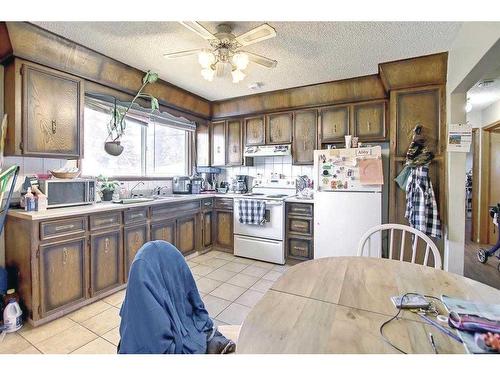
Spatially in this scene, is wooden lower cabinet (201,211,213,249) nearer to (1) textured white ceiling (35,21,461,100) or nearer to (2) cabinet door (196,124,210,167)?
(2) cabinet door (196,124,210,167)

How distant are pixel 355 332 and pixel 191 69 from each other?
289cm

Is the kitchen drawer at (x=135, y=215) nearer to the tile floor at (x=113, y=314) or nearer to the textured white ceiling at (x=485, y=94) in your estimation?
the tile floor at (x=113, y=314)

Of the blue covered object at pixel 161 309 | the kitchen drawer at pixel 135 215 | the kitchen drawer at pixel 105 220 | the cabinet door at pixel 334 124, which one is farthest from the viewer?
the cabinet door at pixel 334 124

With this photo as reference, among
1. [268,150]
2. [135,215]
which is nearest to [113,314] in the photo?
[135,215]

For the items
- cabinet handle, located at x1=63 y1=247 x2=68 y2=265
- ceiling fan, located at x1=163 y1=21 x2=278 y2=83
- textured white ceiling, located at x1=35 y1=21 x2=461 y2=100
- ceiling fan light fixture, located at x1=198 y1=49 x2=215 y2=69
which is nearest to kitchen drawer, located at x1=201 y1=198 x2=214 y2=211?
textured white ceiling, located at x1=35 y1=21 x2=461 y2=100

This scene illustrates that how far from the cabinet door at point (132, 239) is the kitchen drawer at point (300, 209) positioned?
1.79m

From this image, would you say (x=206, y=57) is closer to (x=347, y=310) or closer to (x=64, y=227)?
(x=64, y=227)

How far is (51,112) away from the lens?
2.16 m

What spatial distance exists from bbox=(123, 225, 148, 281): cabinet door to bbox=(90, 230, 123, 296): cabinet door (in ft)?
0.21

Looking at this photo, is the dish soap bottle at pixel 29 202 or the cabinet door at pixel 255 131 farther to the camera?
the cabinet door at pixel 255 131

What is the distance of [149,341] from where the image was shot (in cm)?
79

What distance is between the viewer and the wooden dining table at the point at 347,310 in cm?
69

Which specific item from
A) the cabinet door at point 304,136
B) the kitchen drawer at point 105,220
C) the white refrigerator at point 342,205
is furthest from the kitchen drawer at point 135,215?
the cabinet door at point 304,136
